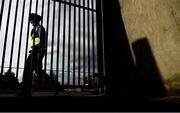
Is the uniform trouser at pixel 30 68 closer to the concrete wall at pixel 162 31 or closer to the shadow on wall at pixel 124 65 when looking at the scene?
the shadow on wall at pixel 124 65

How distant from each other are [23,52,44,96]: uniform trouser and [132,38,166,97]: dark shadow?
63.3 inches

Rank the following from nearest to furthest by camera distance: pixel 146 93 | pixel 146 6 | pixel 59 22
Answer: pixel 146 93 → pixel 146 6 → pixel 59 22

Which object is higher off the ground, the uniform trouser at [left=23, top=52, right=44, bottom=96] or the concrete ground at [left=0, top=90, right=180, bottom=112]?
the uniform trouser at [left=23, top=52, right=44, bottom=96]

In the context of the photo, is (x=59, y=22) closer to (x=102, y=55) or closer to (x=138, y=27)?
(x=102, y=55)

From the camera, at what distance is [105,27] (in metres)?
3.36

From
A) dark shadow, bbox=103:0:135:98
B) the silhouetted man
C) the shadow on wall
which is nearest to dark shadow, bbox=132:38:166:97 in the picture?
the shadow on wall

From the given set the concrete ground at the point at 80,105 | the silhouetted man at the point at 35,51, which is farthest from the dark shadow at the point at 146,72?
the silhouetted man at the point at 35,51

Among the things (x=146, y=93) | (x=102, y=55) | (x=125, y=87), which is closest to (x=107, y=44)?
(x=102, y=55)

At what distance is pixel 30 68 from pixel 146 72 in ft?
5.68

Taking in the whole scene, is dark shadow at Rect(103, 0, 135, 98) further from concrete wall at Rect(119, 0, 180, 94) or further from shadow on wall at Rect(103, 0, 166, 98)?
concrete wall at Rect(119, 0, 180, 94)

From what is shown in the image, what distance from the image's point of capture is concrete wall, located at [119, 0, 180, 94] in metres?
2.52

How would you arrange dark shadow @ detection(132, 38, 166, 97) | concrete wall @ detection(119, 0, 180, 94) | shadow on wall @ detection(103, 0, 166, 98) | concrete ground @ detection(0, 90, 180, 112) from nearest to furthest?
concrete ground @ detection(0, 90, 180, 112) → concrete wall @ detection(119, 0, 180, 94) → dark shadow @ detection(132, 38, 166, 97) → shadow on wall @ detection(103, 0, 166, 98)

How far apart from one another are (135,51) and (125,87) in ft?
2.07

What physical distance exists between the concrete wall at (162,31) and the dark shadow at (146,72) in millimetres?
71
